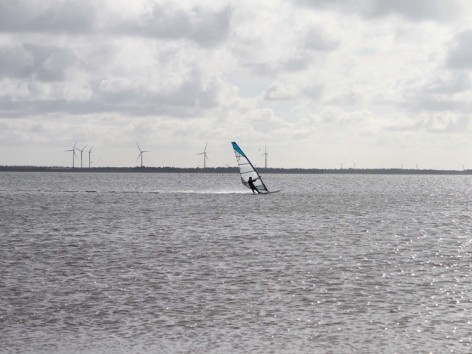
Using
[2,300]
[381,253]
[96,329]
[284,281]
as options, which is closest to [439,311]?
[284,281]

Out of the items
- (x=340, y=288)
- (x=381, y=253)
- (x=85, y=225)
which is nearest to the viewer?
(x=340, y=288)

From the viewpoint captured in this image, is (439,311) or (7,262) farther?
(7,262)

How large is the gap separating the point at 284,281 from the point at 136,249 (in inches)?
634

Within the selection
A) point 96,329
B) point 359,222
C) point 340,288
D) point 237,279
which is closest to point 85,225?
point 359,222

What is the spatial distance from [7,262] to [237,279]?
13.4 m

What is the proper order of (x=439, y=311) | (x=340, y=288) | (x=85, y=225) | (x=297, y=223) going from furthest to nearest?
(x=297, y=223) → (x=85, y=225) → (x=340, y=288) → (x=439, y=311)

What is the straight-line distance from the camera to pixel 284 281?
32.0 metres

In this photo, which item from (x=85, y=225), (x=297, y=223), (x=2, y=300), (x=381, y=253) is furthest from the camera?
(x=297, y=223)

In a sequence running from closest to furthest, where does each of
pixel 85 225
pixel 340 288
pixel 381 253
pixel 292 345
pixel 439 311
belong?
pixel 292 345
pixel 439 311
pixel 340 288
pixel 381 253
pixel 85 225

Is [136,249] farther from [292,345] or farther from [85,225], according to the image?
[292,345]

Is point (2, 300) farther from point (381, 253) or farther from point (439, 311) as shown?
point (381, 253)

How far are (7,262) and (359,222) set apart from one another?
44089 millimetres

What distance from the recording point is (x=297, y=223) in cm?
A: 7175

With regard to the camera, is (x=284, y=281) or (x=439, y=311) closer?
(x=439, y=311)
